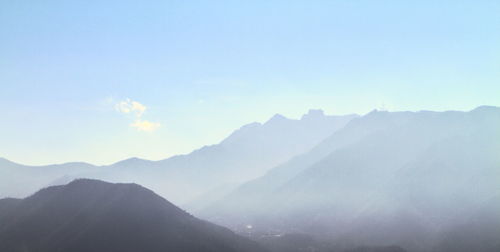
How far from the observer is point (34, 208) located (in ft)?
636

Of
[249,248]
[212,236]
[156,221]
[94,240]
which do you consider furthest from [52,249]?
[249,248]

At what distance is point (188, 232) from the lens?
18638cm

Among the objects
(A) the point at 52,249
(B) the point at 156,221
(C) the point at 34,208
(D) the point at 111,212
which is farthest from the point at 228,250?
(C) the point at 34,208

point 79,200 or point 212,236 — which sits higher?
point 79,200

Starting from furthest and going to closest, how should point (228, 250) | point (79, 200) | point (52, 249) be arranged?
point (79, 200) → point (228, 250) → point (52, 249)

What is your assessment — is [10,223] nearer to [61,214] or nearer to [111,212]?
[61,214]

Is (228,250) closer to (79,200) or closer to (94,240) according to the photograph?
(94,240)

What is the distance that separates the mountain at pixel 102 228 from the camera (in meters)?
172

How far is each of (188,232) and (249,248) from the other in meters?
29.8

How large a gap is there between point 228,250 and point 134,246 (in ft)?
120

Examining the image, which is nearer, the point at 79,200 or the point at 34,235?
the point at 34,235

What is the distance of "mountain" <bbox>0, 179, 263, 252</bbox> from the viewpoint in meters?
172

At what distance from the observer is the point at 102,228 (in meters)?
178

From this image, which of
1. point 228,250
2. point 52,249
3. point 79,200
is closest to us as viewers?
point 52,249
